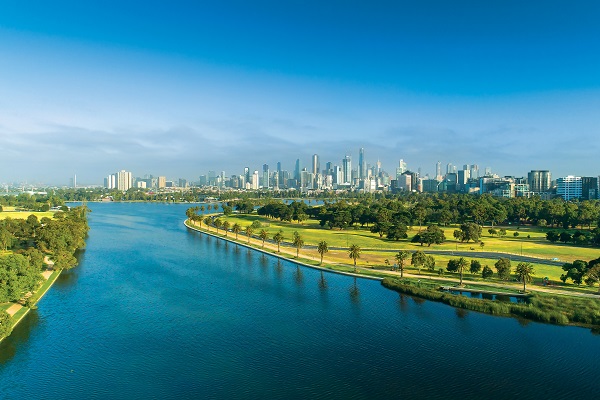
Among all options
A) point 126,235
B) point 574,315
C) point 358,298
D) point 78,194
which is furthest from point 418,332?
point 78,194

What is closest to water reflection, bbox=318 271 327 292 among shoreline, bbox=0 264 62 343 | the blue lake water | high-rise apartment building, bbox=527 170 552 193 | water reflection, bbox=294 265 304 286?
the blue lake water

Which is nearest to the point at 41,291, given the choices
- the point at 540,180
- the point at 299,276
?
the point at 299,276

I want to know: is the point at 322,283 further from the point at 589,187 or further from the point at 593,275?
the point at 589,187

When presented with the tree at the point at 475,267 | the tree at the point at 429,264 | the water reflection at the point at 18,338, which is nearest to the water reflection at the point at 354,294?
the tree at the point at 429,264

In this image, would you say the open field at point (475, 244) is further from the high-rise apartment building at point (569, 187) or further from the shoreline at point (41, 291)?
the high-rise apartment building at point (569, 187)

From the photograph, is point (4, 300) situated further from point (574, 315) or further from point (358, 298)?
point (574, 315)

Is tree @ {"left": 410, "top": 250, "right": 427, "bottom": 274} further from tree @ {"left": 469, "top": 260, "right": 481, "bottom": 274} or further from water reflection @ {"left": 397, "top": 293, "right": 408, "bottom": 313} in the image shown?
water reflection @ {"left": 397, "top": 293, "right": 408, "bottom": 313}
